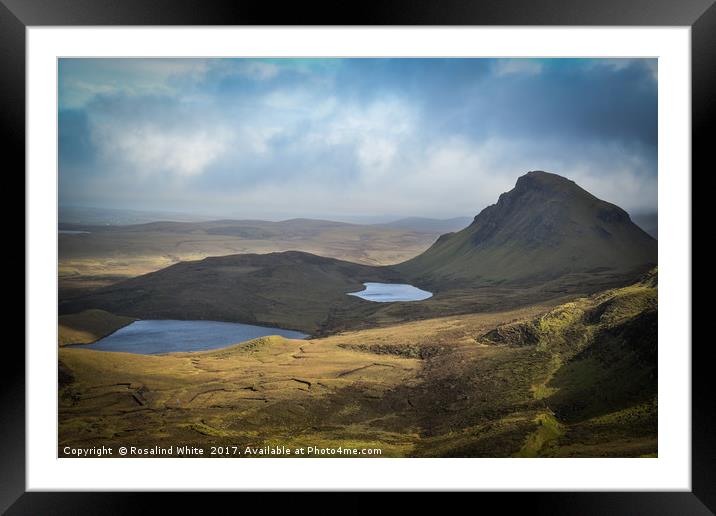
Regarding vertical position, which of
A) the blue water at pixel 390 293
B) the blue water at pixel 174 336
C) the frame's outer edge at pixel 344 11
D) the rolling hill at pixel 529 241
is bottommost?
the blue water at pixel 174 336

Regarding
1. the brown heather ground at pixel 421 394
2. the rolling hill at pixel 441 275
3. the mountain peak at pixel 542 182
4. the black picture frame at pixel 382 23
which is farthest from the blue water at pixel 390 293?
the black picture frame at pixel 382 23

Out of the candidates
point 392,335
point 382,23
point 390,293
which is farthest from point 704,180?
point 390,293

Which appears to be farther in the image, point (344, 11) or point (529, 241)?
point (529, 241)

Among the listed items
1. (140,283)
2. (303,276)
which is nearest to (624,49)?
(303,276)

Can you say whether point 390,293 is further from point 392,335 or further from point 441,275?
point 392,335

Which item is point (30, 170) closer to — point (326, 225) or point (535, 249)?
Result: point (326, 225)

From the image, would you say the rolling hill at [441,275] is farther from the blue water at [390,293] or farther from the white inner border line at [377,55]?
the white inner border line at [377,55]
